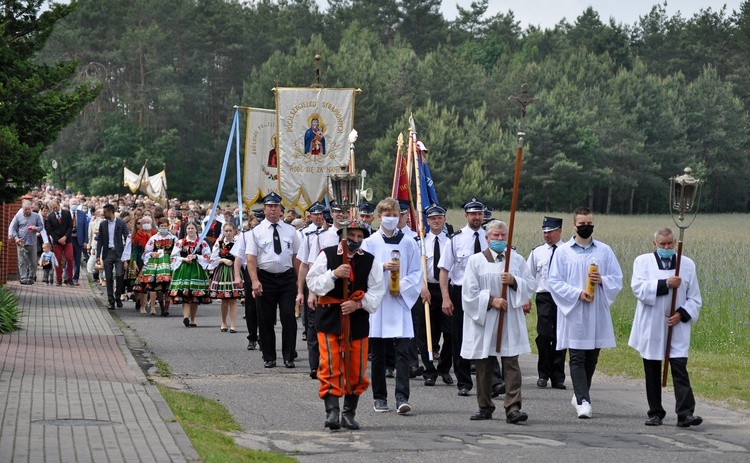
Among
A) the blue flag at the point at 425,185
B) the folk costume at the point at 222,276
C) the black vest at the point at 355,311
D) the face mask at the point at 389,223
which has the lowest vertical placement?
the folk costume at the point at 222,276

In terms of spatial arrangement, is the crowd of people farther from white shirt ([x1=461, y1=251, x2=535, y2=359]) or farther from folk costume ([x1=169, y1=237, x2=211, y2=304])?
folk costume ([x1=169, y1=237, x2=211, y2=304])

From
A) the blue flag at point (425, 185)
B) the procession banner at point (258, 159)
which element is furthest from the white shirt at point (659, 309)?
the procession banner at point (258, 159)

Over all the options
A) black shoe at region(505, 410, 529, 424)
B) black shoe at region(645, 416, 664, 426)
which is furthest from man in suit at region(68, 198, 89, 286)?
black shoe at region(645, 416, 664, 426)

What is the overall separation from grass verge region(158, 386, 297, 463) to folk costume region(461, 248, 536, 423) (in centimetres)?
220

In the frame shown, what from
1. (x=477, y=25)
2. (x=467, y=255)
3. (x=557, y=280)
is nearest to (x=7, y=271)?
(x=467, y=255)

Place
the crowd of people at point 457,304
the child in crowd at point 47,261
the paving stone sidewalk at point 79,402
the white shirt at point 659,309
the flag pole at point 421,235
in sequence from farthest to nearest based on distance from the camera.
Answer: the child in crowd at point 47,261 < the flag pole at point 421,235 < the white shirt at point 659,309 < the crowd of people at point 457,304 < the paving stone sidewalk at point 79,402

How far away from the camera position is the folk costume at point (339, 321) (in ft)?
34.2

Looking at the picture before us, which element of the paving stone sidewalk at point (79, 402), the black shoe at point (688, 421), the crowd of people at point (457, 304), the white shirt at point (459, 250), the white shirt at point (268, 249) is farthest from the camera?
the white shirt at point (268, 249)

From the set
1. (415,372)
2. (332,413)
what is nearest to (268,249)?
(415,372)

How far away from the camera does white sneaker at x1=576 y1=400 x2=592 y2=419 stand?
11.2 meters

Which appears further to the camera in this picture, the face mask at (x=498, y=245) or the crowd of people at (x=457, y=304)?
the face mask at (x=498, y=245)

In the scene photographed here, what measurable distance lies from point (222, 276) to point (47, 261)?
10890mm

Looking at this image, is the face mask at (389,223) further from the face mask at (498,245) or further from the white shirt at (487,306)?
the face mask at (498,245)

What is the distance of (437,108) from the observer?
87188 millimetres
